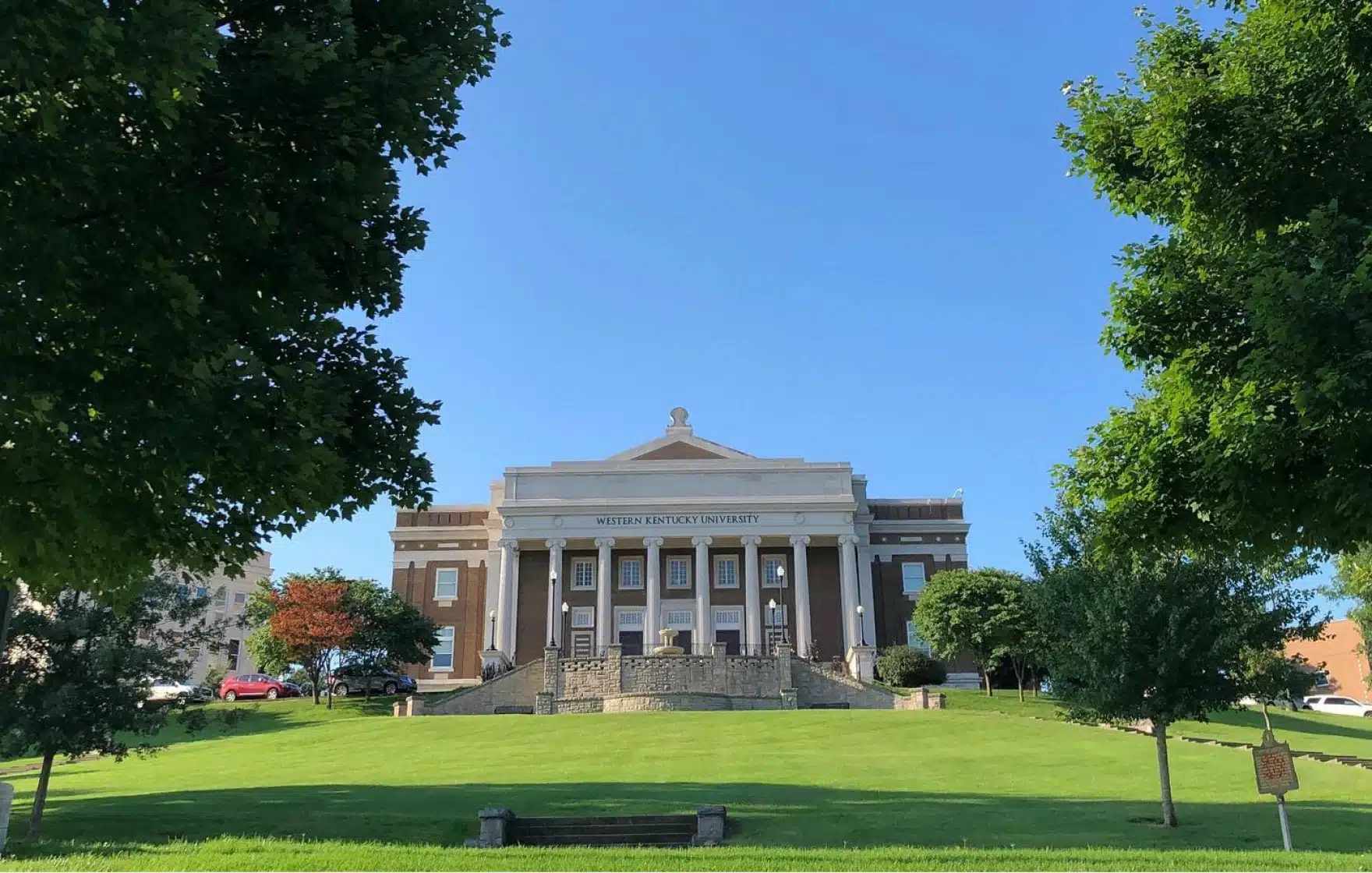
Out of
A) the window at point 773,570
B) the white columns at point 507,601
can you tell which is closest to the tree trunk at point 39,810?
the white columns at point 507,601

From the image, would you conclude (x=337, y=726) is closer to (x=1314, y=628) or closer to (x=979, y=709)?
(x=979, y=709)

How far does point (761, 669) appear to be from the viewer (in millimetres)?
45719

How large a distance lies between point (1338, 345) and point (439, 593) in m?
60.0

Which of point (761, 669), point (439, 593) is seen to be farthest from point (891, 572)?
point (439, 593)

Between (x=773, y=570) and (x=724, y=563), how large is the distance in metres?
2.90

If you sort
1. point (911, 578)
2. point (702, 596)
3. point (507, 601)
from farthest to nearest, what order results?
point (911, 578) → point (507, 601) → point (702, 596)

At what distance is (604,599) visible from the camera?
58562mm

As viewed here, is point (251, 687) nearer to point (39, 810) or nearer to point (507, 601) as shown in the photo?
point (507, 601)

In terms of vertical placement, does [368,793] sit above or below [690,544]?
below

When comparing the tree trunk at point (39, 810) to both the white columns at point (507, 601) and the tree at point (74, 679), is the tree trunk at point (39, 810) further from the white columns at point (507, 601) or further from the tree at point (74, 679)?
the white columns at point (507, 601)

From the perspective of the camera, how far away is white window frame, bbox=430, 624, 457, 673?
202 ft

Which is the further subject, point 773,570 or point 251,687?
A: point 773,570

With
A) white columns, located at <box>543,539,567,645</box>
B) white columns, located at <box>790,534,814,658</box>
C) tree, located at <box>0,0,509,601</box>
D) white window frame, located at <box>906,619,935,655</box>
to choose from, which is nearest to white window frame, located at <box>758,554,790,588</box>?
white columns, located at <box>790,534,814,658</box>

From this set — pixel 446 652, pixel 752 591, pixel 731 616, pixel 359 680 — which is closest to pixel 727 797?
pixel 359 680
